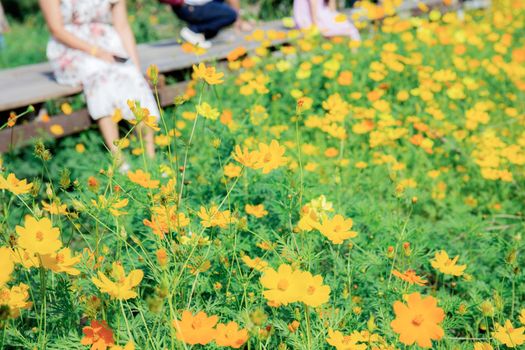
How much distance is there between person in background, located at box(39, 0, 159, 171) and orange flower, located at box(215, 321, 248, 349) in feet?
5.87

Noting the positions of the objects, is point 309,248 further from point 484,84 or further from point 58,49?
point 484,84

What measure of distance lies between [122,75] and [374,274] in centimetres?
173

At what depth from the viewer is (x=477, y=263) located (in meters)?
2.02

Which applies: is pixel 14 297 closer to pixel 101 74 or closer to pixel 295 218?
pixel 295 218

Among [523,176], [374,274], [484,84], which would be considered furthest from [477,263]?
[484,84]

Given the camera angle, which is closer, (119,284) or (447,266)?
(119,284)

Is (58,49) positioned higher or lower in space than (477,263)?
higher

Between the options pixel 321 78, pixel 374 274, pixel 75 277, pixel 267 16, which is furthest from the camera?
pixel 267 16

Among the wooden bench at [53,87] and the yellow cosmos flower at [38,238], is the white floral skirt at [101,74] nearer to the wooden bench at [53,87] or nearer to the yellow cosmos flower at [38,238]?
the wooden bench at [53,87]

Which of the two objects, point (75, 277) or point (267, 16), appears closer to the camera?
point (75, 277)

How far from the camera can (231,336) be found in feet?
3.36

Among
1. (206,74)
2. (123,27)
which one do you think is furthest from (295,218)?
(123,27)

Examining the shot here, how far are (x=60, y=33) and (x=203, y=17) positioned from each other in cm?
141

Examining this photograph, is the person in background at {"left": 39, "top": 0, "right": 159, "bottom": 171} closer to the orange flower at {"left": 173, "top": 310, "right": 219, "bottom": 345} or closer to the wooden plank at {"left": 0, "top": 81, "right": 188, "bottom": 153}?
the wooden plank at {"left": 0, "top": 81, "right": 188, "bottom": 153}
